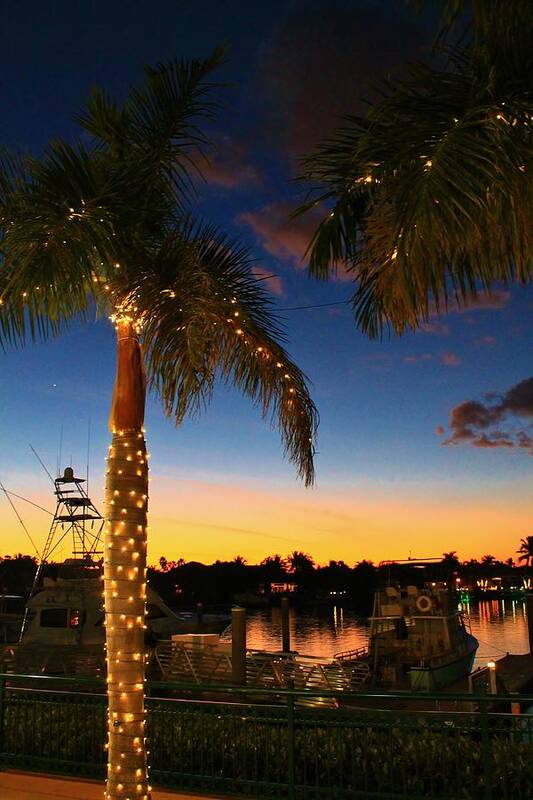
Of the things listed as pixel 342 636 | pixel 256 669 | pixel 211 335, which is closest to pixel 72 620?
pixel 256 669

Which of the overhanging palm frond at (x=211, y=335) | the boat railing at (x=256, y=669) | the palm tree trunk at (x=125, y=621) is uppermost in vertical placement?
the overhanging palm frond at (x=211, y=335)

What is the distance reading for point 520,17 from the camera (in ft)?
16.6

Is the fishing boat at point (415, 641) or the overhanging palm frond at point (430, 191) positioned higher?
the overhanging palm frond at point (430, 191)

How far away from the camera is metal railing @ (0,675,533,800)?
Result: 27.4 ft

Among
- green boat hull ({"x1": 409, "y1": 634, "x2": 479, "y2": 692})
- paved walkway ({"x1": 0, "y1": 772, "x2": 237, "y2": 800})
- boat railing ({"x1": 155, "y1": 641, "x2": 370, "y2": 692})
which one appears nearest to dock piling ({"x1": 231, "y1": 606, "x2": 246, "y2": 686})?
boat railing ({"x1": 155, "y1": 641, "x2": 370, "y2": 692})

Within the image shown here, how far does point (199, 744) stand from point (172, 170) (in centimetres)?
658

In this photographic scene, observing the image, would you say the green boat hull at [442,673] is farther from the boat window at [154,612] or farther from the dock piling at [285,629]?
the boat window at [154,612]

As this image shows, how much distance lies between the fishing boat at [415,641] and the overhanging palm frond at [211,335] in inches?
616

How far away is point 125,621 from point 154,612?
23.5 metres

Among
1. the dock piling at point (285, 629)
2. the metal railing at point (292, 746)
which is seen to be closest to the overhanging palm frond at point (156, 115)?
the metal railing at point (292, 746)

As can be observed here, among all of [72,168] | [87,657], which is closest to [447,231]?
[72,168]

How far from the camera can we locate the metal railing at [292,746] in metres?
8.36

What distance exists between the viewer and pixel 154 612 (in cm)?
2945

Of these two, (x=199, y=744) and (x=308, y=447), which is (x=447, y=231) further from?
(x=199, y=744)
